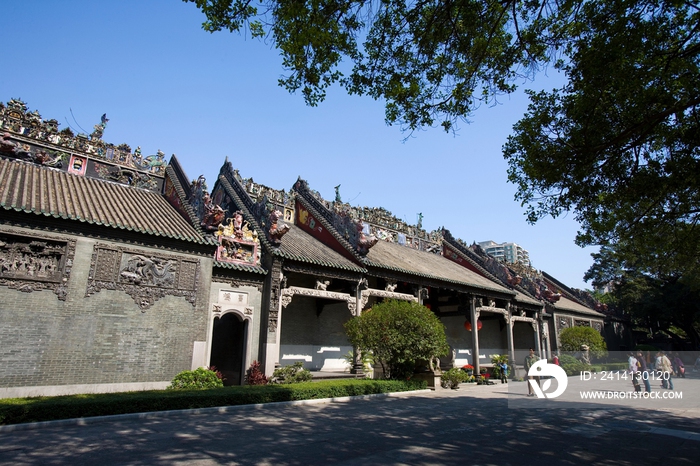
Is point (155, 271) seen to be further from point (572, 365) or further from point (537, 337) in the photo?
point (537, 337)

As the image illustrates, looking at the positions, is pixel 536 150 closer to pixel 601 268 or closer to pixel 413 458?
pixel 413 458

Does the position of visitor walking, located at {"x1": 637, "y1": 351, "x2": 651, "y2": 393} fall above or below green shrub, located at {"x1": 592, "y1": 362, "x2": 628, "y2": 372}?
above

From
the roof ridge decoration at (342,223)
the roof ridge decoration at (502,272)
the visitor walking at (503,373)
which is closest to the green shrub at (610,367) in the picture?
the roof ridge decoration at (502,272)

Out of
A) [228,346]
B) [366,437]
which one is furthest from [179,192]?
[366,437]

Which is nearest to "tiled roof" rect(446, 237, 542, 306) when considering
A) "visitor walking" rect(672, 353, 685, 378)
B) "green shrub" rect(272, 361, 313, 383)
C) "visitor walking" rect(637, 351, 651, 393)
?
"visitor walking" rect(672, 353, 685, 378)

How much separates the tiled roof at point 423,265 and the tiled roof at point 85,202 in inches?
286

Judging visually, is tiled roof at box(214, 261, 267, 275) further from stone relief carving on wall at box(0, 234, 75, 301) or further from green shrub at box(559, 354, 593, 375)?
green shrub at box(559, 354, 593, 375)

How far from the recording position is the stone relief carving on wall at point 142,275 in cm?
1117

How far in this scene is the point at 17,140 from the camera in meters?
13.1

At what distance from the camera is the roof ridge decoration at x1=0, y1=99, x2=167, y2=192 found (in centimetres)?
1316

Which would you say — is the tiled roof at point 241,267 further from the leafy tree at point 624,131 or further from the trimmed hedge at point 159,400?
the leafy tree at point 624,131

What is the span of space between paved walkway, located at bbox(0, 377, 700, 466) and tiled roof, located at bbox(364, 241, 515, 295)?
8135mm

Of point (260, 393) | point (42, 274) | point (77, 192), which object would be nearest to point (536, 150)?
point (260, 393)

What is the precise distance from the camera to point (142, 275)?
11.7 metres
